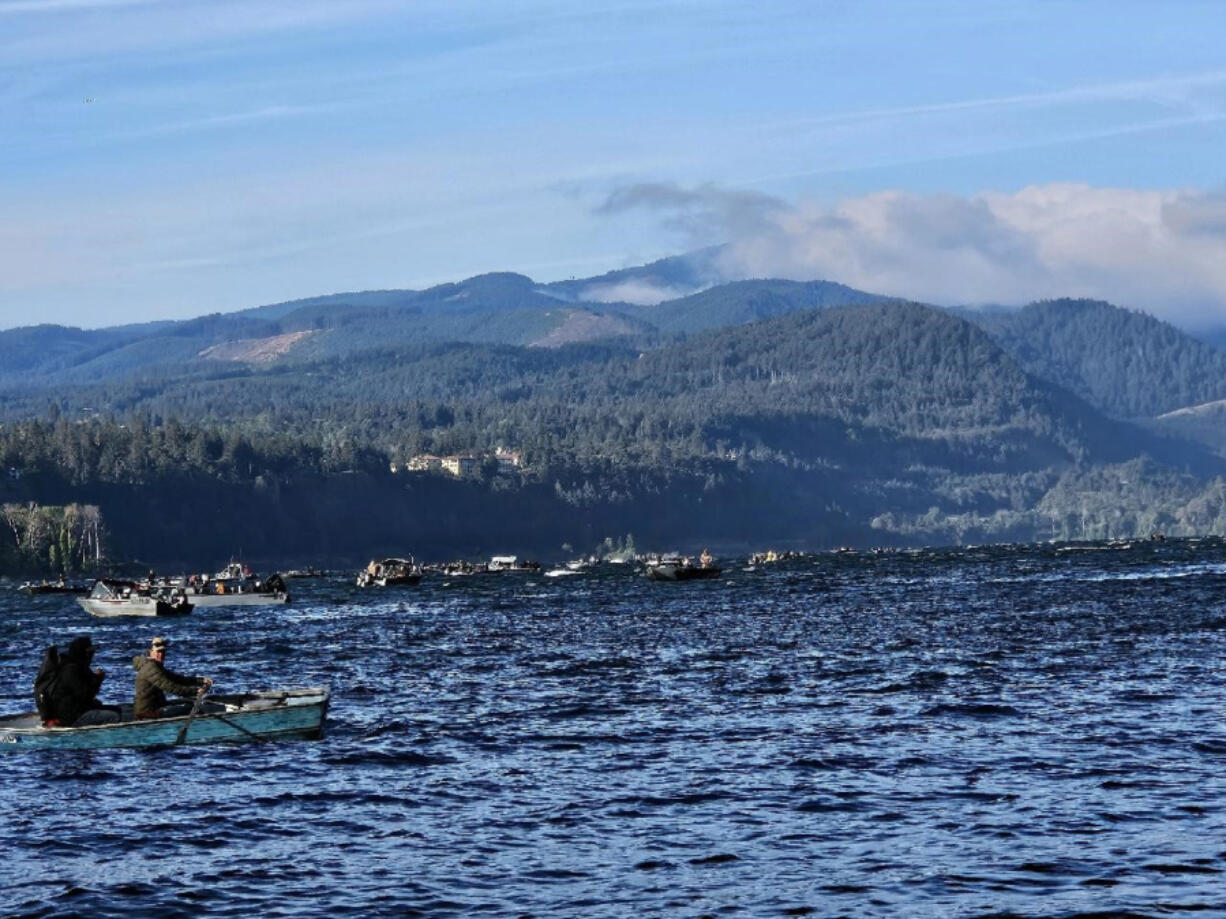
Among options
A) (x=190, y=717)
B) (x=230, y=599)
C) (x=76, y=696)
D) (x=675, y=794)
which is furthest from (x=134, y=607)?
(x=675, y=794)

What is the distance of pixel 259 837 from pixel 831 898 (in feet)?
44.0

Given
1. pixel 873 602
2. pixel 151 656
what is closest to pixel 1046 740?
pixel 151 656

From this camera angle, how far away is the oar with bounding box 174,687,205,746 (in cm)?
5478

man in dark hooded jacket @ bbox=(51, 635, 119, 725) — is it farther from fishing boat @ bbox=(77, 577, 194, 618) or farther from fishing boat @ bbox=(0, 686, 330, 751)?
fishing boat @ bbox=(77, 577, 194, 618)

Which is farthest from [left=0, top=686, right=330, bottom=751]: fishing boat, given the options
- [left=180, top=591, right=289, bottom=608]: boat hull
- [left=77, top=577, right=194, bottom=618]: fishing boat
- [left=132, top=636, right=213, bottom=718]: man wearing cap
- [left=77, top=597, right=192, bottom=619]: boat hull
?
[left=180, top=591, right=289, bottom=608]: boat hull

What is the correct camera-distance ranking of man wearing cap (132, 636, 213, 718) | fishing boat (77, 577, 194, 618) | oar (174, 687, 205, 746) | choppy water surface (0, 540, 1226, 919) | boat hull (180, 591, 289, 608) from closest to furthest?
choppy water surface (0, 540, 1226, 919) < man wearing cap (132, 636, 213, 718) < oar (174, 687, 205, 746) < fishing boat (77, 577, 194, 618) < boat hull (180, 591, 289, 608)

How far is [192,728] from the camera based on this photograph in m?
55.0

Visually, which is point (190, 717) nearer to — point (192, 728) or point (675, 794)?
point (192, 728)

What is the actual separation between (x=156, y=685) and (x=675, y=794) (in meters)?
17.2

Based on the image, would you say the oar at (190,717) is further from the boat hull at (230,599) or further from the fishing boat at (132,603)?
the boat hull at (230,599)

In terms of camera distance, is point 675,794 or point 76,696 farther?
point 76,696

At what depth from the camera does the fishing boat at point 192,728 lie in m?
54.3

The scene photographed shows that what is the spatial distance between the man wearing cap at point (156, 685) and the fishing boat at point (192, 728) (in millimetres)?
442

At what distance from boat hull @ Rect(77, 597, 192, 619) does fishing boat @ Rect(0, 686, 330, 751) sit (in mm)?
112708
